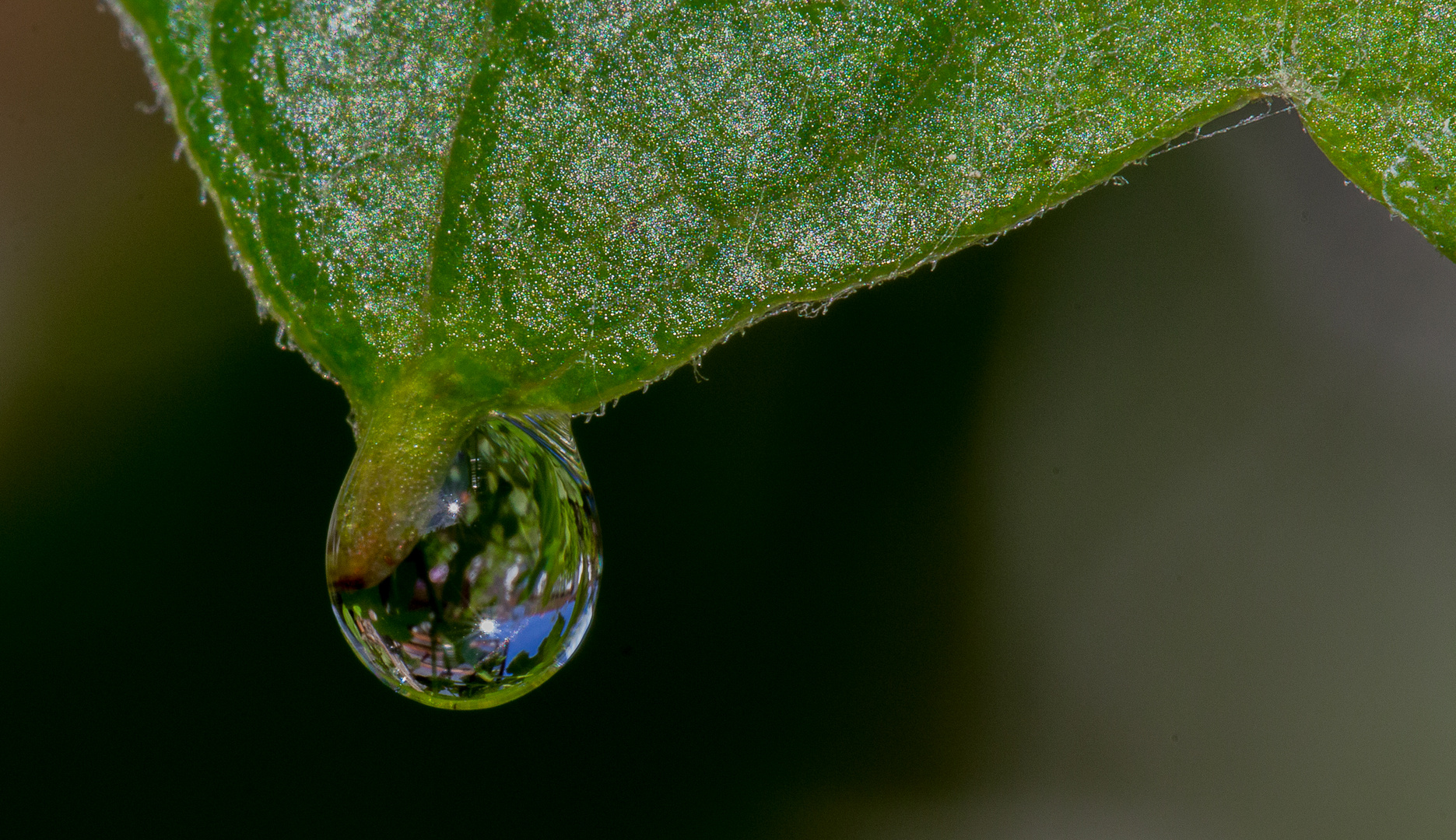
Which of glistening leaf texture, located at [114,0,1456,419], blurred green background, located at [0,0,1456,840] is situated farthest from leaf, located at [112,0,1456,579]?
blurred green background, located at [0,0,1456,840]

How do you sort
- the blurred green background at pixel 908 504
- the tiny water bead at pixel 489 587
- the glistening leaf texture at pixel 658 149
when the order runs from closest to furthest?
the glistening leaf texture at pixel 658 149, the tiny water bead at pixel 489 587, the blurred green background at pixel 908 504

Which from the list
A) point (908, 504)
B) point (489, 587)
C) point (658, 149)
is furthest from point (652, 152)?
point (908, 504)

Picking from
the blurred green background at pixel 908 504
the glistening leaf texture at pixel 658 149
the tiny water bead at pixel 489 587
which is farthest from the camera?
the blurred green background at pixel 908 504

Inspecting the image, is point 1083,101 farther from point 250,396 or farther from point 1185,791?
point 1185,791

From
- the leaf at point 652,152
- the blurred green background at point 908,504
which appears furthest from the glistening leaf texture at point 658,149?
the blurred green background at point 908,504

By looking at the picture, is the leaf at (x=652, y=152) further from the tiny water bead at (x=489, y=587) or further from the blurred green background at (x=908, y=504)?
the blurred green background at (x=908, y=504)

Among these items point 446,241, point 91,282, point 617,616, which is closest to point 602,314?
point 446,241

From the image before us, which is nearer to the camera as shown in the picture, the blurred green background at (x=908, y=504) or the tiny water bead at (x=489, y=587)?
the tiny water bead at (x=489, y=587)
